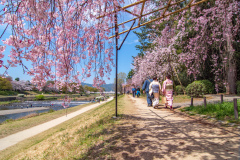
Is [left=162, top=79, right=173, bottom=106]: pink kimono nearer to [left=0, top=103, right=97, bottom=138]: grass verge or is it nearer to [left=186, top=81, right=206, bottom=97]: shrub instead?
[left=186, top=81, right=206, bottom=97]: shrub

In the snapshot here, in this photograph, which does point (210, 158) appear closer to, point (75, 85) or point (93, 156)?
point (93, 156)

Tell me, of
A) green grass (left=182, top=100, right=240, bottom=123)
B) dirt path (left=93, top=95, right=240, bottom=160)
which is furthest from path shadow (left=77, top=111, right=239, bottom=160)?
green grass (left=182, top=100, right=240, bottom=123)

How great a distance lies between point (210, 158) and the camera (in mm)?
2689

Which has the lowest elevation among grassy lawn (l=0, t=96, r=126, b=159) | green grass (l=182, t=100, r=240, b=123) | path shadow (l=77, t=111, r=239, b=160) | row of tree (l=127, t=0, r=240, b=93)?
grassy lawn (l=0, t=96, r=126, b=159)

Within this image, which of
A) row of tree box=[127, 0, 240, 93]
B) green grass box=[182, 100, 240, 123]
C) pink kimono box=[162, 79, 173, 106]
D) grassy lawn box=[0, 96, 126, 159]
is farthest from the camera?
row of tree box=[127, 0, 240, 93]

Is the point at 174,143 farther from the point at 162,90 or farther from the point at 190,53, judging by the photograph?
the point at 190,53

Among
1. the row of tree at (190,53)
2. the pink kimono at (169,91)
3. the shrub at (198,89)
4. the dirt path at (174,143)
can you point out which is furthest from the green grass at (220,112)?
the shrub at (198,89)

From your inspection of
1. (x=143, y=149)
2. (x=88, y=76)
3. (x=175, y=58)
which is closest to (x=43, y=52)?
(x=88, y=76)

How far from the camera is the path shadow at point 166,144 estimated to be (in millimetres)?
2896

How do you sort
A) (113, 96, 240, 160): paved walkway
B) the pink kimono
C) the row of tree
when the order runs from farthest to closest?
1. the row of tree
2. the pink kimono
3. (113, 96, 240, 160): paved walkway

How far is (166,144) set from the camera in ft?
11.2

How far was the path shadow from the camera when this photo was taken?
290 cm

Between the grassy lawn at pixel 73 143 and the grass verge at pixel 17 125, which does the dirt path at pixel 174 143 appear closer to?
the grassy lawn at pixel 73 143

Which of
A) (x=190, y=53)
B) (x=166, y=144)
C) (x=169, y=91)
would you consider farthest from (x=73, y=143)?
(x=190, y=53)
